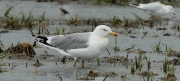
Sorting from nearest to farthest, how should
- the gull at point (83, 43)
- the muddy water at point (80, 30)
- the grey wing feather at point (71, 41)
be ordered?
the muddy water at point (80, 30), the gull at point (83, 43), the grey wing feather at point (71, 41)

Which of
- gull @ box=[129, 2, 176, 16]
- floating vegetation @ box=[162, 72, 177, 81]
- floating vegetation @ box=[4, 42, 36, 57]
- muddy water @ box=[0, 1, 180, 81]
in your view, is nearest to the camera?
floating vegetation @ box=[162, 72, 177, 81]

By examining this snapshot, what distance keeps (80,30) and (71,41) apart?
4.42 metres

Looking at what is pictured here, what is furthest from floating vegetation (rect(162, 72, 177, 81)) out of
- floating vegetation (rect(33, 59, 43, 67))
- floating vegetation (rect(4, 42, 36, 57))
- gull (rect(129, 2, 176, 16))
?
gull (rect(129, 2, 176, 16))

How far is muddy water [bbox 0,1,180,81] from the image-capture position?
374 inches

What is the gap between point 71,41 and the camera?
1074cm

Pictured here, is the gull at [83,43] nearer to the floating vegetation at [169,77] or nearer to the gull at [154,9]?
the floating vegetation at [169,77]

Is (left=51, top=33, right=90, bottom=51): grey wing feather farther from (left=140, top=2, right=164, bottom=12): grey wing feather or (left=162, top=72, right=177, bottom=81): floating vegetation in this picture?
(left=140, top=2, right=164, bottom=12): grey wing feather

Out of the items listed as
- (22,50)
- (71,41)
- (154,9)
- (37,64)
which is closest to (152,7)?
(154,9)

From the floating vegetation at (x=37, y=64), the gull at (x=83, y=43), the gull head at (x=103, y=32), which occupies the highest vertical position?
the gull head at (x=103, y=32)

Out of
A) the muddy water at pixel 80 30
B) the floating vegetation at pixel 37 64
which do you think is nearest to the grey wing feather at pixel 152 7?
the muddy water at pixel 80 30

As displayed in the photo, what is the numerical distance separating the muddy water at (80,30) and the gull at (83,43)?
0.25m

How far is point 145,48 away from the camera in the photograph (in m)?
12.8

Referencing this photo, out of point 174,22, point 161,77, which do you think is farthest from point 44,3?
point 161,77

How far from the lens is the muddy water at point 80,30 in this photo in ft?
31.2
